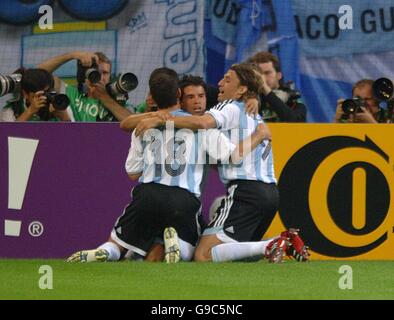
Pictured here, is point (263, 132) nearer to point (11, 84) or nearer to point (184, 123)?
point (184, 123)

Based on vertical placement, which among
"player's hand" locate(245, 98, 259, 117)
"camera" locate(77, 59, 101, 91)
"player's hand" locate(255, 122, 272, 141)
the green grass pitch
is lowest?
the green grass pitch

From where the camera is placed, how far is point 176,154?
11.3 m

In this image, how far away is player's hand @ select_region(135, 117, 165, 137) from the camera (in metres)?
11.2

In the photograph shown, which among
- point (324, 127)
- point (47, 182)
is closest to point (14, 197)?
point (47, 182)

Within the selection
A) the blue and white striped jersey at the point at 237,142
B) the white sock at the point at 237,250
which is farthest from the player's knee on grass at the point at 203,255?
the blue and white striped jersey at the point at 237,142

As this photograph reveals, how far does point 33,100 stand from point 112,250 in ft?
6.23

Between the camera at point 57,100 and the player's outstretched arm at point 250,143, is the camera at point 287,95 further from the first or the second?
the camera at point 57,100

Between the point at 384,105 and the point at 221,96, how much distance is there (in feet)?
10.2

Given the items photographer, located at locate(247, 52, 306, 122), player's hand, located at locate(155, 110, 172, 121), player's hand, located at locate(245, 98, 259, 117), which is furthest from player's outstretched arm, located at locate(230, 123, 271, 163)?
photographer, located at locate(247, 52, 306, 122)

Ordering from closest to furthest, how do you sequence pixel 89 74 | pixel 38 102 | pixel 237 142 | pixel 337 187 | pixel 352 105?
pixel 237 142 → pixel 337 187 → pixel 352 105 → pixel 38 102 → pixel 89 74

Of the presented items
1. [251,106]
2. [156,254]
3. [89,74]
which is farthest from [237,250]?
[89,74]

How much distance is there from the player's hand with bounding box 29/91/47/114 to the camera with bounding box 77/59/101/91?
62cm

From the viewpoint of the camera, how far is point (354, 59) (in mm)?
14914

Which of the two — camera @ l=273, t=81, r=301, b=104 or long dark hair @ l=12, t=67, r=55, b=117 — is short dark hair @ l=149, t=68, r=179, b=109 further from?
camera @ l=273, t=81, r=301, b=104
